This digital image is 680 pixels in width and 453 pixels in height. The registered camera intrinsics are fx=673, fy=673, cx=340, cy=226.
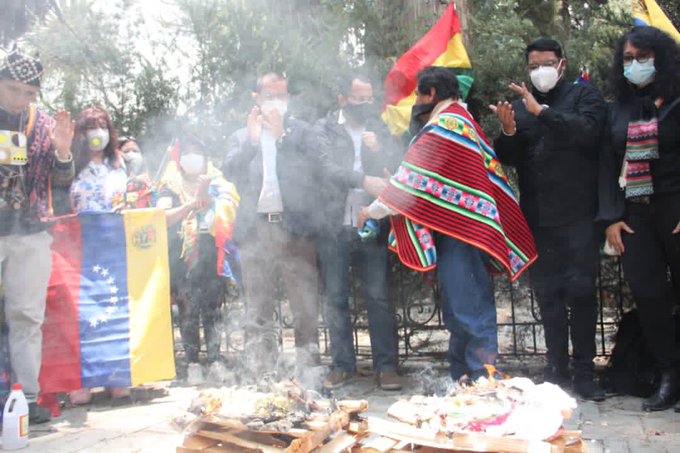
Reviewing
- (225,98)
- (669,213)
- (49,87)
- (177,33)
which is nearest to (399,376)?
(669,213)

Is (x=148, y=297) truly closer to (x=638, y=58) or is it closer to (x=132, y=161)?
(x=132, y=161)

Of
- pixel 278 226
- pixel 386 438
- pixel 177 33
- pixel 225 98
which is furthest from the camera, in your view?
pixel 225 98

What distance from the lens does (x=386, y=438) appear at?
2.79 metres

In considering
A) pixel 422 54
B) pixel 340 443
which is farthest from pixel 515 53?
pixel 340 443

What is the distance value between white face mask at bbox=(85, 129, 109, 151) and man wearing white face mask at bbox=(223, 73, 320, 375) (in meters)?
0.87

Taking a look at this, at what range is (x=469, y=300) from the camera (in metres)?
3.82

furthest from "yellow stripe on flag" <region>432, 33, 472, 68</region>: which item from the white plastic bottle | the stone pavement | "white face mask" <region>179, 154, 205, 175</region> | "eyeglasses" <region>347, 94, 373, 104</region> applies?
the white plastic bottle

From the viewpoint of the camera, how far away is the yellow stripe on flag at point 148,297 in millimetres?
4664

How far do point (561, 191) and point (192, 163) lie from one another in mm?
2831

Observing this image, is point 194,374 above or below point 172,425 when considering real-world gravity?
below

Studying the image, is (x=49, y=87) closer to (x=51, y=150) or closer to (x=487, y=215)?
(x=51, y=150)

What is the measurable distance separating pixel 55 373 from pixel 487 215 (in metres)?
2.95

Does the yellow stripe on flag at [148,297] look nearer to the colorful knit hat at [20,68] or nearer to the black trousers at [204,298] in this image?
the black trousers at [204,298]

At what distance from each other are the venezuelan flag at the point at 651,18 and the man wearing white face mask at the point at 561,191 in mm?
466
